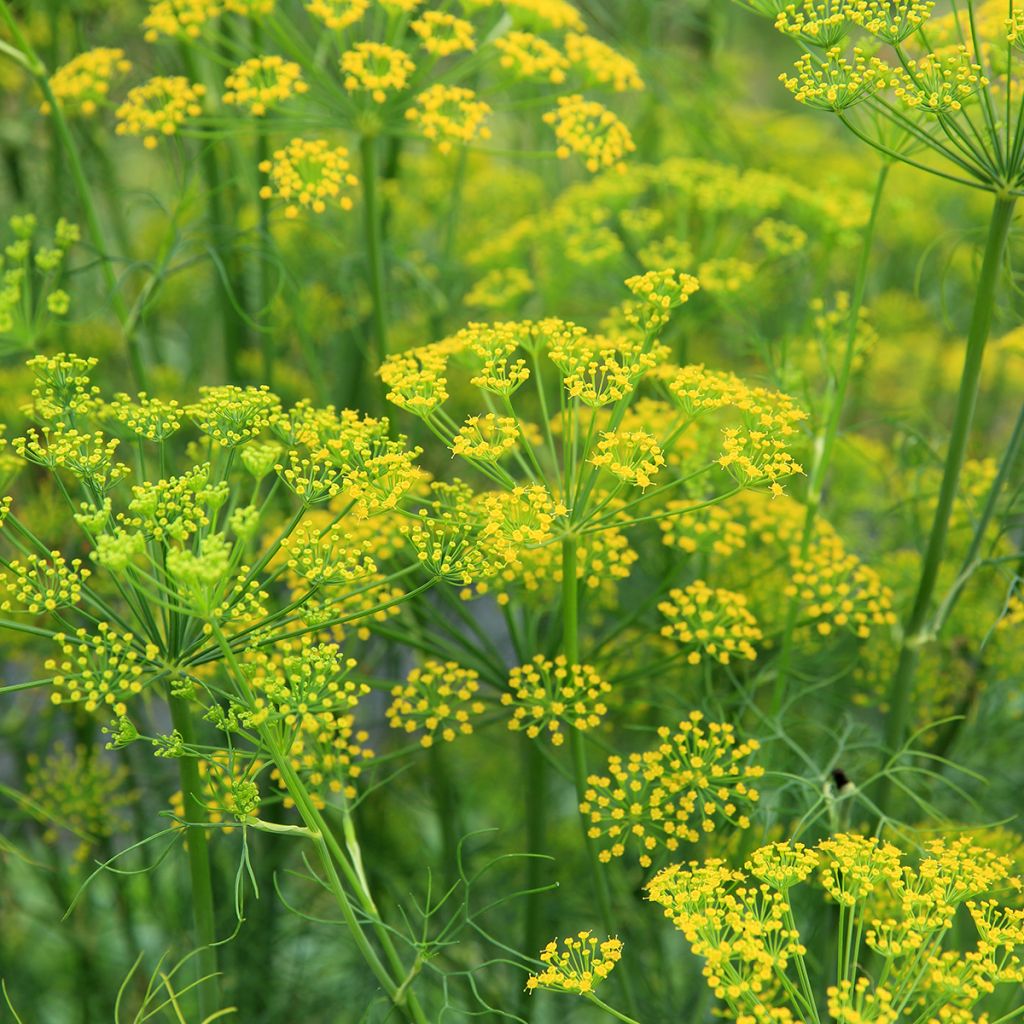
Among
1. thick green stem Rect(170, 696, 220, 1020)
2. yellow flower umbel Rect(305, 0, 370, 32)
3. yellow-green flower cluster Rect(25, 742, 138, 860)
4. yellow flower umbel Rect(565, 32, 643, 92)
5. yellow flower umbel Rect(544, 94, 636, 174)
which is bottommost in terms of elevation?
yellow-green flower cluster Rect(25, 742, 138, 860)

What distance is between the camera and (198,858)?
1.54 meters

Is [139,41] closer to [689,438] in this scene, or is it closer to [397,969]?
[689,438]

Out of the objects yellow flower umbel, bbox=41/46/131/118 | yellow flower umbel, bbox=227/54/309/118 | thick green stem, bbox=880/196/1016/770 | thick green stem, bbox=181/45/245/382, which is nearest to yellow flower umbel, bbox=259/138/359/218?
yellow flower umbel, bbox=227/54/309/118

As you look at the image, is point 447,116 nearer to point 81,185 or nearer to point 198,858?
point 81,185

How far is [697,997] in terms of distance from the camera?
226cm

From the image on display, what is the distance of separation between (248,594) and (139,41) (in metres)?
2.24

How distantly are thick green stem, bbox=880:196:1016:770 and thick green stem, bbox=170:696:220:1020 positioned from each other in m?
1.02

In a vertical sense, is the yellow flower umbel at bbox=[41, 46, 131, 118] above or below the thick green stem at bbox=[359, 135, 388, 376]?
above

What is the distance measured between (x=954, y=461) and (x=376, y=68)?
106 centimetres

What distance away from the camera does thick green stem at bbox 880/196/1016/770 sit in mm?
1589

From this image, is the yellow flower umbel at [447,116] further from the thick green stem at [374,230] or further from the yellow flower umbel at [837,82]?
the yellow flower umbel at [837,82]

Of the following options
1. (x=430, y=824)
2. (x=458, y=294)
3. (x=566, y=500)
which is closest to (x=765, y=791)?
(x=566, y=500)

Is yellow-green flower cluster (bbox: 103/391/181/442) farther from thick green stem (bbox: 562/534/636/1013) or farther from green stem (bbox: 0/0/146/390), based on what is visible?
thick green stem (bbox: 562/534/636/1013)

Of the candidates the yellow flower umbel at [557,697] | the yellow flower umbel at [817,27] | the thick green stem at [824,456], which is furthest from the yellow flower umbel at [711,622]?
the yellow flower umbel at [817,27]
